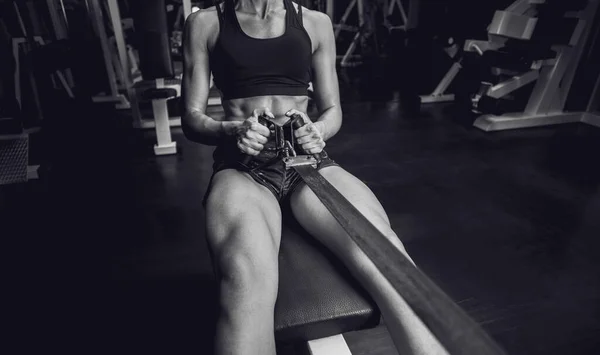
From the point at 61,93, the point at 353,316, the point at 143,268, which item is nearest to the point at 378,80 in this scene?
the point at 61,93

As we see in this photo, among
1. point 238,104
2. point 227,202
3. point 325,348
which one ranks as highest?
point 238,104

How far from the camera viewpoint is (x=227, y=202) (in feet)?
3.02

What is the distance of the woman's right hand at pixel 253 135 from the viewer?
949 mm

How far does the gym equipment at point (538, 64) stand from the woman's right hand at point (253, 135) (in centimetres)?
287

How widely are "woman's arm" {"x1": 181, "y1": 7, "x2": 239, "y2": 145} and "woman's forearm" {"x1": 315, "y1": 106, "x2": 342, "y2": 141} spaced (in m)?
0.33

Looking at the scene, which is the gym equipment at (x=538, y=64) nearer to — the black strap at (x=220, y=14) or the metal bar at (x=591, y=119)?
the metal bar at (x=591, y=119)

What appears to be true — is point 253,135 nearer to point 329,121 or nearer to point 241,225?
point 241,225

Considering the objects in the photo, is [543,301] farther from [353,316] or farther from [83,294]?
[83,294]

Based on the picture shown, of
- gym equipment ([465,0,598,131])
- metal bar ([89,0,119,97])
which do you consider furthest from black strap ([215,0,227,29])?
metal bar ([89,0,119,97])

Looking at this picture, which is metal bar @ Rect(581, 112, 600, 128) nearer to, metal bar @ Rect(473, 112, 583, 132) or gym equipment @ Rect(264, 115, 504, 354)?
metal bar @ Rect(473, 112, 583, 132)

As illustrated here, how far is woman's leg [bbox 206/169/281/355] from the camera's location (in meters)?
0.70

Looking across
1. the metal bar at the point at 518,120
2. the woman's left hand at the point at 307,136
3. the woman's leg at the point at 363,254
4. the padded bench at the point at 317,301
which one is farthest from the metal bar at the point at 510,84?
the padded bench at the point at 317,301

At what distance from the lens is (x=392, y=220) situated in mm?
1915

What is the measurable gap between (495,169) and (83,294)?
2.45 m
